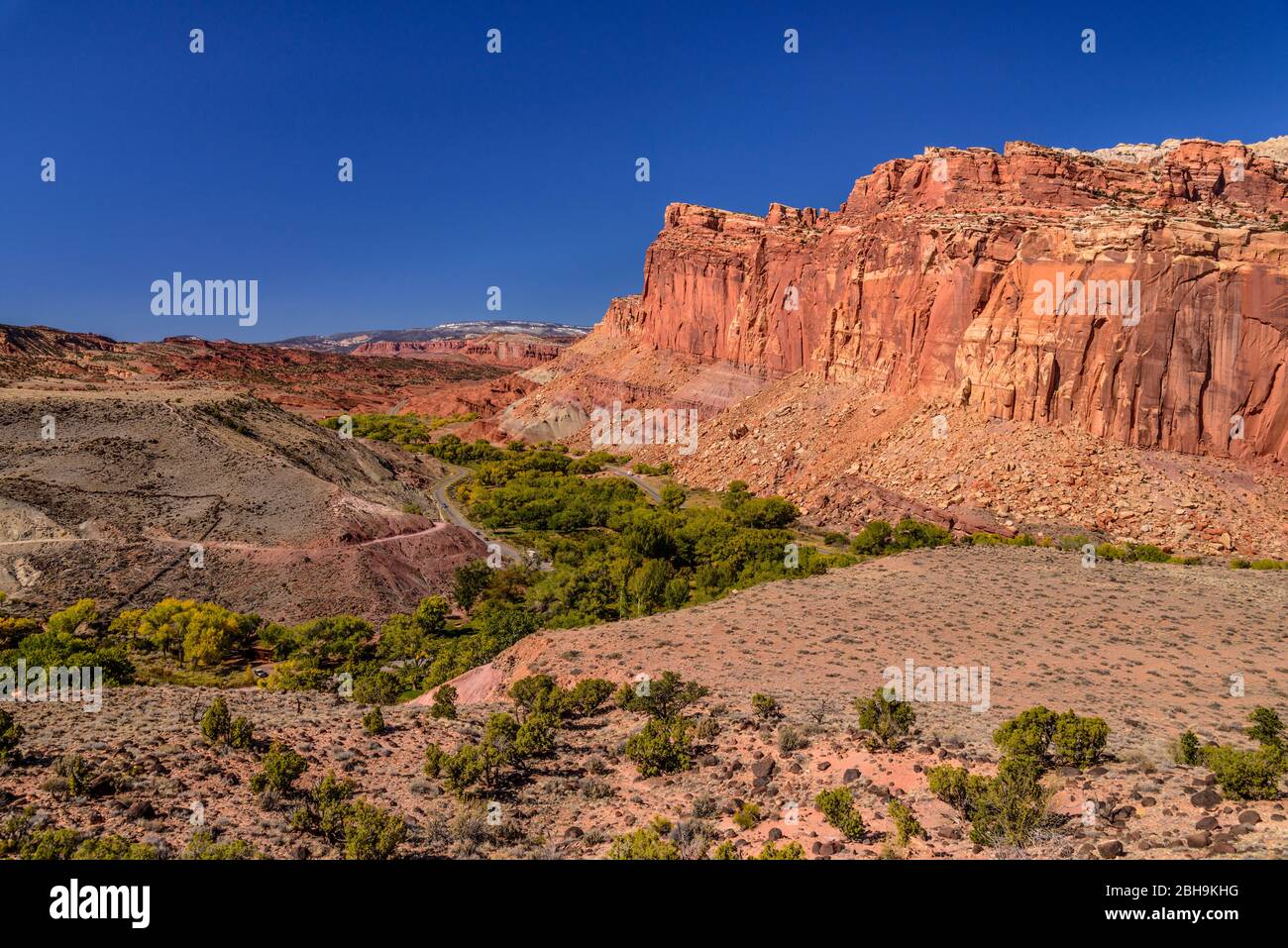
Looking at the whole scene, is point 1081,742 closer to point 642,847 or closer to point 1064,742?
point 1064,742

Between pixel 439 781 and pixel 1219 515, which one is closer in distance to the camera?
pixel 439 781

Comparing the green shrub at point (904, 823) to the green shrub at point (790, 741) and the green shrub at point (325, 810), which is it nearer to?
the green shrub at point (790, 741)

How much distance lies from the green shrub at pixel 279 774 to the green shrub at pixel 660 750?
658 centimetres

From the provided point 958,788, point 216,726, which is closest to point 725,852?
point 958,788

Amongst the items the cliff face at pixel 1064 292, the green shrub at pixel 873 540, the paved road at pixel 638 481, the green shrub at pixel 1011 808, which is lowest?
the green shrub at pixel 1011 808

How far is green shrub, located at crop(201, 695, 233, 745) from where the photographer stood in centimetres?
1450

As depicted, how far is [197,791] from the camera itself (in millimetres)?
12828

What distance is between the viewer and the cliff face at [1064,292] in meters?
42.2

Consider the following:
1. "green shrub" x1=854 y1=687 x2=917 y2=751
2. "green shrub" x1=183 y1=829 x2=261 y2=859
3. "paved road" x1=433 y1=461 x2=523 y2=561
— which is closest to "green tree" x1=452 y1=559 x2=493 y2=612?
"paved road" x1=433 y1=461 x2=523 y2=561

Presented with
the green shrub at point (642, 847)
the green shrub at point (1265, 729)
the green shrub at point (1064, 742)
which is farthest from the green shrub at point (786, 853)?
the green shrub at point (1265, 729)

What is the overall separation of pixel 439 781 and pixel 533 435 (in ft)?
272

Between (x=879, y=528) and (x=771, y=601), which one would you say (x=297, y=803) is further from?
(x=879, y=528)

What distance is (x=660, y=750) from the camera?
48.2ft
